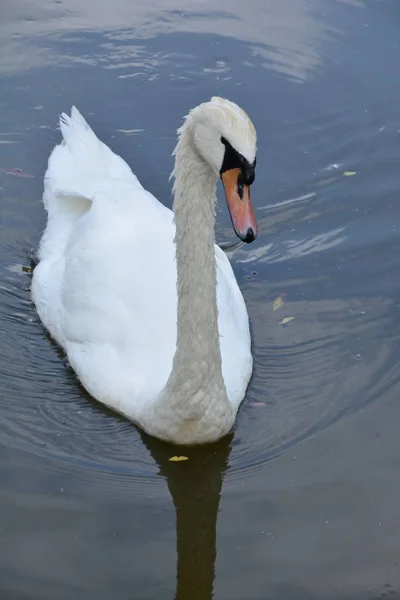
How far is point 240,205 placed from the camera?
5.39 metres

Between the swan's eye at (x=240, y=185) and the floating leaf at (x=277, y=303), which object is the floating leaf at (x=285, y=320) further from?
the swan's eye at (x=240, y=185)

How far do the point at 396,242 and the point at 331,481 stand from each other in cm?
292

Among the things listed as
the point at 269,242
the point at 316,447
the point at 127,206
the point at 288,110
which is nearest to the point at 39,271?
the point at 127,206

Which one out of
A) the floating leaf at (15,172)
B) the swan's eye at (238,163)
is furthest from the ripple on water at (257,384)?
the swan's eye at (238,163)

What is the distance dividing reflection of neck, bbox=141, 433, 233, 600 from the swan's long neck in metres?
0.14

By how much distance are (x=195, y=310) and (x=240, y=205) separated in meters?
0.87

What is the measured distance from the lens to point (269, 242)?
8742mm

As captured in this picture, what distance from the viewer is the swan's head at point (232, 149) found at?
5238 millimetres

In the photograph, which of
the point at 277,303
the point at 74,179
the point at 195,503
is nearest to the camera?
the point at 195,503

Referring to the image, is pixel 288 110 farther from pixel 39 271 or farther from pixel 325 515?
pixel 325 515

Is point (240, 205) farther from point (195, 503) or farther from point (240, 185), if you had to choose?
point (195, 503)

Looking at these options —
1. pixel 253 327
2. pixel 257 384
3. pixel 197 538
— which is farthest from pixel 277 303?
pixel 197 538

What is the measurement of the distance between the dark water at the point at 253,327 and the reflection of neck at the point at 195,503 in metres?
0.01

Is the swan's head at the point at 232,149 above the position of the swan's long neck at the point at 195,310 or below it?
above
